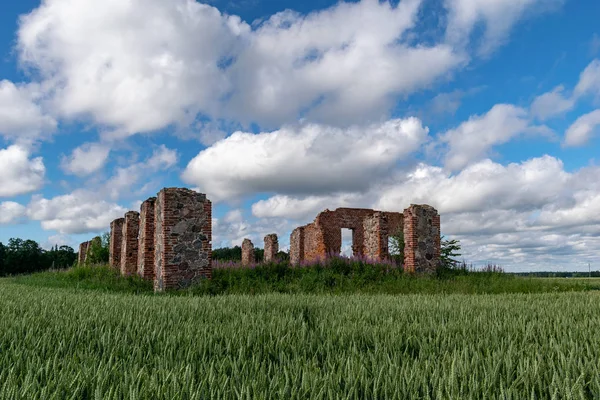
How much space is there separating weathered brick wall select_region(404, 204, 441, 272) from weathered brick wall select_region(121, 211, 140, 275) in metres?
10.5

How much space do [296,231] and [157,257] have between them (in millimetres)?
15492

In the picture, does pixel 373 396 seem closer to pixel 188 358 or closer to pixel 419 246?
pixel 188 358

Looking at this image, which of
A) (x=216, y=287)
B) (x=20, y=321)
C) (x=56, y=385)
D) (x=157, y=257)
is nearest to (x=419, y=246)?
(x=216, y=287)

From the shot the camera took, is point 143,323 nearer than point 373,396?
No

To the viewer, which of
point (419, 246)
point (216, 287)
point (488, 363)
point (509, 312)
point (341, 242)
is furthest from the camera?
point (341, 242)

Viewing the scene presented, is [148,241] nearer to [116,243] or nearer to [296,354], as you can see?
[116,243]

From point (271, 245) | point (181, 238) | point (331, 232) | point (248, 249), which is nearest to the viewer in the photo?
point (181, 238)

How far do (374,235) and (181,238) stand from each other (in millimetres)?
9923

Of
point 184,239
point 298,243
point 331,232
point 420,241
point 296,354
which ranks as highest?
point 331,232

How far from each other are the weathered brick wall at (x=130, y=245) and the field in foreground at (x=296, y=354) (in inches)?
428

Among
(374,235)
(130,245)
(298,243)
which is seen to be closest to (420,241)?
(374,235)

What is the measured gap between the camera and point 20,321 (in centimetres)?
522

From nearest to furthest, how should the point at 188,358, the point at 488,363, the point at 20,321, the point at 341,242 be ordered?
1. the point at 488,363
2. the point at 188,358
3. the point at 20,321
4. the point at 341,242

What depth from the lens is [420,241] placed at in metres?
15.3
